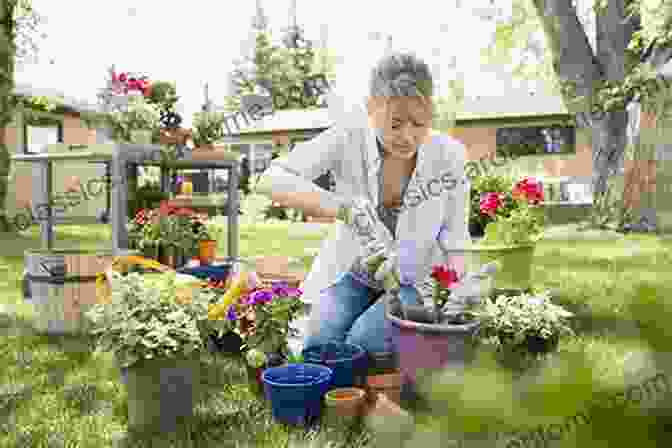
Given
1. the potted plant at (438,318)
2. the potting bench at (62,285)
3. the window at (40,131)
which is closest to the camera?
the potted plant at (438,318)

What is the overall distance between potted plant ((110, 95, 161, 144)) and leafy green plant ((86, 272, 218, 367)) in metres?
1.64

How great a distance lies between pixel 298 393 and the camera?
1874 mm

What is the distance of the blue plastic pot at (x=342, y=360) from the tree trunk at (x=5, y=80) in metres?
7.53

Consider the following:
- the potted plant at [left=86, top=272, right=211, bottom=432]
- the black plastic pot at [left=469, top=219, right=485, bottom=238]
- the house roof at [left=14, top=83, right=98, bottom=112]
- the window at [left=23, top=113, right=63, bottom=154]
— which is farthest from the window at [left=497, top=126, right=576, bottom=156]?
the potted plant at [left=86, top=272, right=211, bottom=432]

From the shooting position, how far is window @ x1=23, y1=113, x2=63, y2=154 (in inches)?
520

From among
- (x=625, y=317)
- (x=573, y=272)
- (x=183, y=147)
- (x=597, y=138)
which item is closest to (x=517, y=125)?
(x=597, y=138)

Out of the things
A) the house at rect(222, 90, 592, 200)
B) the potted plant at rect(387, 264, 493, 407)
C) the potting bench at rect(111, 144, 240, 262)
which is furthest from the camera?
the house at rect(222, 90, 592, 200)

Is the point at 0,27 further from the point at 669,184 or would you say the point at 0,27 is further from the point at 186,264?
the point at 669,184

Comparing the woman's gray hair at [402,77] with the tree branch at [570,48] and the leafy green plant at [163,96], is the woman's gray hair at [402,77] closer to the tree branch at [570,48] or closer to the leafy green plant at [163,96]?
the leafy green plant at [163,96]

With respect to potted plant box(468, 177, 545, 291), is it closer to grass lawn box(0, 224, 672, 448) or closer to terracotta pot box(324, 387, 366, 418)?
grass lawn box(0, 224, 672, 448)

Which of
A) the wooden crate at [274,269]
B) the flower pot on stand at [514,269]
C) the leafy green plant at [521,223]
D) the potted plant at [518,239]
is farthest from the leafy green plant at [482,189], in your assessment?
the wooden crate at [274,269]

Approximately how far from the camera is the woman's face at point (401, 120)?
209 centimetres

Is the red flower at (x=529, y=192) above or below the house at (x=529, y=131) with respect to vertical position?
below

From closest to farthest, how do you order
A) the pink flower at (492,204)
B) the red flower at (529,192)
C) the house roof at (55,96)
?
the red flower at (529,192) → the pink flower at (492,204) → the house roof at (55,96)
